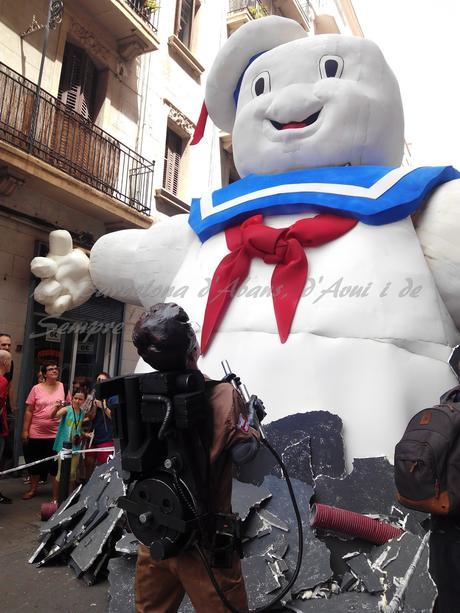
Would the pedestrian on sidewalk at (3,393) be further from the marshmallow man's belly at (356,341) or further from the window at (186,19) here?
the window at (186,19)

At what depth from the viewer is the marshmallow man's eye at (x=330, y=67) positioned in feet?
11.2

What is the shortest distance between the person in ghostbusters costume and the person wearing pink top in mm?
2139

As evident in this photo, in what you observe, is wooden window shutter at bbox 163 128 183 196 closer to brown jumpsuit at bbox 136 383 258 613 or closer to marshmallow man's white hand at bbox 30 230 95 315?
marshmallow man's white hand at bbox 30 230 95 315

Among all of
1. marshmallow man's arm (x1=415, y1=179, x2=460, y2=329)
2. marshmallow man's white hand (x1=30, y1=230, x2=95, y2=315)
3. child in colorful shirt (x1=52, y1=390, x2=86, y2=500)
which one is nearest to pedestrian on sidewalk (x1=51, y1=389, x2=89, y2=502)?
child in colorful shirt (x1=52, y1=390, x2=86, y2=500)

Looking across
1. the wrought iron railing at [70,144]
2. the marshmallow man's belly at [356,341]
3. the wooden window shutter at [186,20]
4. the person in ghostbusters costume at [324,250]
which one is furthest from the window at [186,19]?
the marshmallow man's belly at [356,341]

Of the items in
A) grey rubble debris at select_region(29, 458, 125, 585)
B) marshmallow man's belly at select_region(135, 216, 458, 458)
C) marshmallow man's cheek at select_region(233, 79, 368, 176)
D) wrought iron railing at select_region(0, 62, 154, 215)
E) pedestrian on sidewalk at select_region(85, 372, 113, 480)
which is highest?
wrought iron railing at select_region(0, 62, 154, 215)

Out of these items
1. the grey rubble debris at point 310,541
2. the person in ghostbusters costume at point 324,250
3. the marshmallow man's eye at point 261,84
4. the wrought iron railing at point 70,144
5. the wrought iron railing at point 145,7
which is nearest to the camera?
the grey rubble debris at point 310,541

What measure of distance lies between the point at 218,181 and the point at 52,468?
765 cm

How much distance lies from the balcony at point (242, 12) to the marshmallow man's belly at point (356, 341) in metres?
10.4

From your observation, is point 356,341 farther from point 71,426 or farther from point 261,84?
point 71,426

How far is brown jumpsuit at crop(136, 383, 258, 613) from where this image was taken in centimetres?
170

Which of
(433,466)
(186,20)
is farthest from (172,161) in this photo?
(433,466)

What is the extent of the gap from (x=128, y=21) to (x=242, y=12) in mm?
4545

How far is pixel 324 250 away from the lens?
3.07 metres
